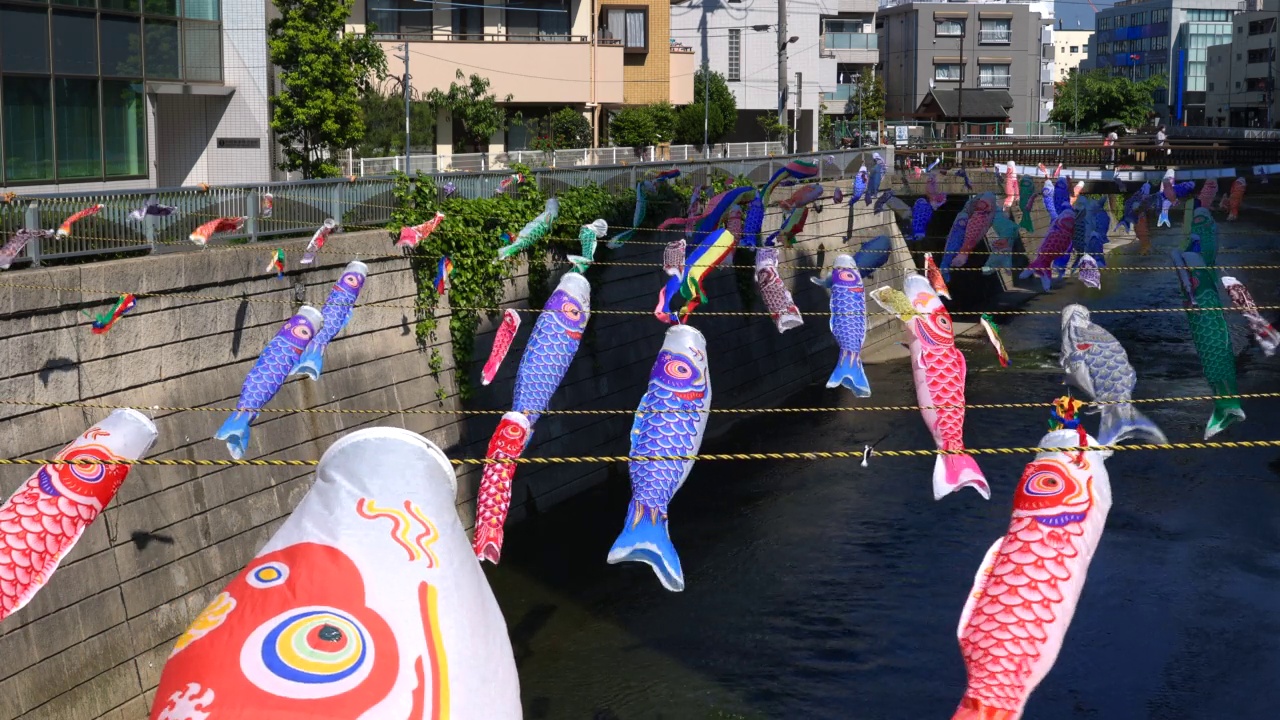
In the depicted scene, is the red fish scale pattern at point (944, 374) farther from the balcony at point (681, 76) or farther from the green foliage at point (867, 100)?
the green foliage at point (867, 100)

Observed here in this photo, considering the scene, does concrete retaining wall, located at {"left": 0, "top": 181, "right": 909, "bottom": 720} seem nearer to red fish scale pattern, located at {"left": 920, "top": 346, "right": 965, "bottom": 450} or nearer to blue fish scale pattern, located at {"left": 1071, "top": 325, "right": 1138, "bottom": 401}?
red fish scale pattern, located at {"left": 920, "top": 346, "right": 965, "bottom": 450}

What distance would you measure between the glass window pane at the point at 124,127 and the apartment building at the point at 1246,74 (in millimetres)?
80043

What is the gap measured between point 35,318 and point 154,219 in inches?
94.3

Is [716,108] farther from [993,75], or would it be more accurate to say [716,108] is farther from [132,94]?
[993,75]

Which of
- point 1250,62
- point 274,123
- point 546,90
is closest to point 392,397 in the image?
point 274,123

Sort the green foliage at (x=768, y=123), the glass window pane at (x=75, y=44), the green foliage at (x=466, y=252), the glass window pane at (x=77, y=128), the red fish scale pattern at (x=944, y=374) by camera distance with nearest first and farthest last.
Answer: the red fish scale pattern at (x=944, y=374)
the green foliage at (x=466, y=252)
the glass window pane at (x=75, y=44)
the glass window pane at (x=77, y=128)
the green foliage at (x=768, y=123)

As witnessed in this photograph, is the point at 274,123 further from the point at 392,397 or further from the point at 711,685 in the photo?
the point at 711,685

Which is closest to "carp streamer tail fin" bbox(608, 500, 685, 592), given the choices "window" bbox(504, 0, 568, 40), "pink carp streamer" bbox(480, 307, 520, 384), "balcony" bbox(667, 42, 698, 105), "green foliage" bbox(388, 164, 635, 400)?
"pink carp streamer" bbox(480, 307, 520, 384)

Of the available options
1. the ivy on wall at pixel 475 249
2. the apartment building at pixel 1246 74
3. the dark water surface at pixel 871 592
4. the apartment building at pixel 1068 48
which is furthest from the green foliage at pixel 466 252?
the apartment building at pixel 1068 48

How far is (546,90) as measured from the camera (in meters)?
41.3

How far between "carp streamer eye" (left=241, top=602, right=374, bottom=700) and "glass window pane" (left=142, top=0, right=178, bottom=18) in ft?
75.6

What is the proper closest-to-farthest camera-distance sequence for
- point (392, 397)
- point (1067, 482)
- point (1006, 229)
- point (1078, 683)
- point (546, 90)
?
point (1067, 482), point (1078, 683), point (392, 397), point (1006, 229), point (546, 90)

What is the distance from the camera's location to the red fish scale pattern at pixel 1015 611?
848cm

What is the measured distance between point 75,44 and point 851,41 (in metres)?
55.0
